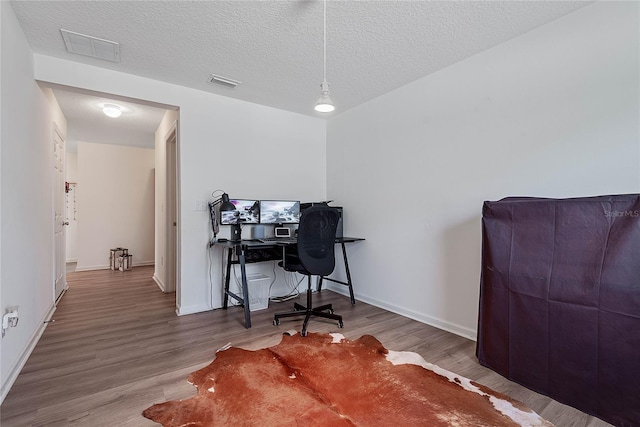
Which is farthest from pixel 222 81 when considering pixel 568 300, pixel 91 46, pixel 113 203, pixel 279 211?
pixel 113 203

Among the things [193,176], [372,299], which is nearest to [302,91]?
[193,176]

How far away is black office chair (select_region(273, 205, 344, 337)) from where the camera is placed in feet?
8.82

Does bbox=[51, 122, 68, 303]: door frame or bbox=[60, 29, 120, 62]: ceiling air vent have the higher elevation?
bbox=[60, 29, 120, 62]: ceiling air vent

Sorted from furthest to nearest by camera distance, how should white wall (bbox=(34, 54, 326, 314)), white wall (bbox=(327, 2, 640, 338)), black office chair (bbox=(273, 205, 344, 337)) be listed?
white wall (bbox=(34, 54, 326, 314)) → black office chair (bbox=(273, 205, 344, 337)) → white wall (bbox=(327, 2, 640, 338))

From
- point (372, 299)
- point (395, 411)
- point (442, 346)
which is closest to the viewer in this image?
point (395, 411)

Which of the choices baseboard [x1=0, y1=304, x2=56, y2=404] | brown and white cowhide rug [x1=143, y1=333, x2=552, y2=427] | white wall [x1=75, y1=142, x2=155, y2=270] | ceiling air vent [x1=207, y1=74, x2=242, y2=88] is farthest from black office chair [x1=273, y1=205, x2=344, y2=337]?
white wall [x1=75, y1=142, x2=155, y2=270]

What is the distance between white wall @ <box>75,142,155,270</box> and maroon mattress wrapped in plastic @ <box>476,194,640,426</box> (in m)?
6.52

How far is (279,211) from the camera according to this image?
12.2 feet

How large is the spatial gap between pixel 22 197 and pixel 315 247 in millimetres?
2367

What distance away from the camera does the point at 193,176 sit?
323 cm

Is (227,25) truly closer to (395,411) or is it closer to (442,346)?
(395,411)

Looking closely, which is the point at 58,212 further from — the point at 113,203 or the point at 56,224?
the point at 113,203

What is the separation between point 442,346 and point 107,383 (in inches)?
97.7

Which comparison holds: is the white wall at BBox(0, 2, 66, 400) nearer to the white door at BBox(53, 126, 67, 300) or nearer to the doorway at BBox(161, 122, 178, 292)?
the white door at BBox(53, 126, 67, 300)
